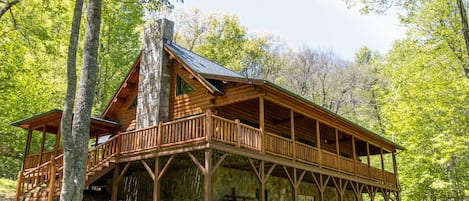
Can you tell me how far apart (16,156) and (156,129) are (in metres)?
19.8

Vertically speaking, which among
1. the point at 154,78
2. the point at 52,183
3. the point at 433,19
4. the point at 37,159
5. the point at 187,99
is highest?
the point at 433,19

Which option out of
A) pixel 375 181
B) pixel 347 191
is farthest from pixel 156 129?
pixel 347 191

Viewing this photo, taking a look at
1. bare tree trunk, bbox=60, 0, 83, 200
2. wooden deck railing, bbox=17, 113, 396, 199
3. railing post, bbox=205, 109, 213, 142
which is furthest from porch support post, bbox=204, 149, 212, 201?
bare tree trunk, bbox=60, 0, 83, 200

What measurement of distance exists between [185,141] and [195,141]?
1.53 ft

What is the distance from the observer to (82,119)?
11.1m

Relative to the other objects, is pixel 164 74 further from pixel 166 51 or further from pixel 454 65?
pixel 454 65

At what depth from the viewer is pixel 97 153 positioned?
47.5 feet

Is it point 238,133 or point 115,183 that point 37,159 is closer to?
point 115,183

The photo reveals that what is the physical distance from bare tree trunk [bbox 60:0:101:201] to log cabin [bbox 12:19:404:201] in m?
2.52

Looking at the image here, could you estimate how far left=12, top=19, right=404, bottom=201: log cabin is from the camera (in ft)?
41.0

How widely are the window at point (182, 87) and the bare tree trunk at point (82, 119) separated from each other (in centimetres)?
534

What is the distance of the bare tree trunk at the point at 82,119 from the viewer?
1035 cm

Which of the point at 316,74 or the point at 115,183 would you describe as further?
the point at 316,74

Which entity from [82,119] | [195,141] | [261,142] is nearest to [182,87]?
[261,142]
